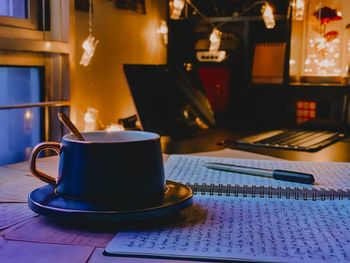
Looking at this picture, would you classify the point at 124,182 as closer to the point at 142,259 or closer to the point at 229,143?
the point at 142,259

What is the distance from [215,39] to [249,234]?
153cm

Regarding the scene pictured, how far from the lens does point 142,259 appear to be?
20.8 inches

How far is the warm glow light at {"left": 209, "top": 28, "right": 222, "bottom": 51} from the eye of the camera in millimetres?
2049

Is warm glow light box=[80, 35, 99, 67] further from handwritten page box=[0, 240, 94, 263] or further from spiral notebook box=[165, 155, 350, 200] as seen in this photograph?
handwritten page box=[0, 240, 94, 263]

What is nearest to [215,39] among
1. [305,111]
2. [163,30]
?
[163,30]

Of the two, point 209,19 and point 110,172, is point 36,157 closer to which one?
point 110,172

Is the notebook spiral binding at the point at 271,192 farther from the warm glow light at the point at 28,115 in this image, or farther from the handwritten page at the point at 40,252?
the warm glow light at the point at 28,115

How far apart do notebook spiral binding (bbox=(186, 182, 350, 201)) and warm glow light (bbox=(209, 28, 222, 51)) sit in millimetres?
1315

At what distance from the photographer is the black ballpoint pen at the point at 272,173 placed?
2.79 feet

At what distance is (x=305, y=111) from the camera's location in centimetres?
206

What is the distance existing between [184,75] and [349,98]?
2.21ft

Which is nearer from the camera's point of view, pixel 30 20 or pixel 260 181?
pixel 260 181

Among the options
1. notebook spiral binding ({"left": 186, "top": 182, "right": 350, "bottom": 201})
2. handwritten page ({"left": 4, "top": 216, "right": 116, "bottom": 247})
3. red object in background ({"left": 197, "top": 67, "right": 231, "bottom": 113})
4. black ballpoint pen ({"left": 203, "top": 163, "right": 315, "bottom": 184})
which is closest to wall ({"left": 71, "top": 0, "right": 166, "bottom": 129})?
red object in background ({"left": 197, "top": 67, "right": 231, "bottom": 113})

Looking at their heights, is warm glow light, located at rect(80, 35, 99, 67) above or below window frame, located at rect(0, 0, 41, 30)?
below
